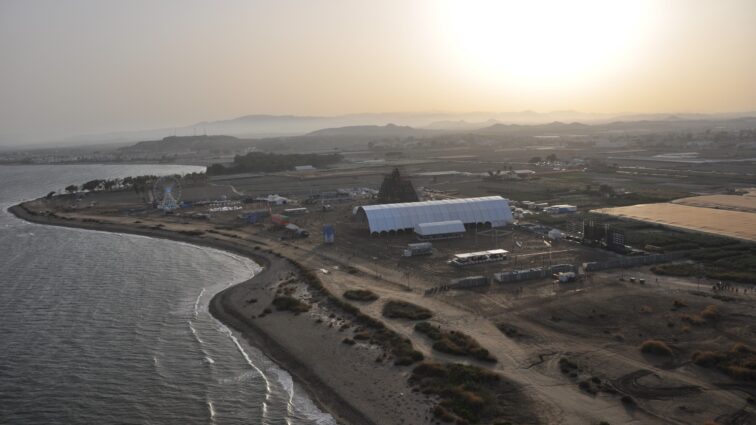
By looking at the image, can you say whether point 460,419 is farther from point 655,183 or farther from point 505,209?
point 655,183

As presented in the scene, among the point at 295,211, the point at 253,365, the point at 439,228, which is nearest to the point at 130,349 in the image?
the point at 253,365

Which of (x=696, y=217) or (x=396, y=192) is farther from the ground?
(x=396, y=192)

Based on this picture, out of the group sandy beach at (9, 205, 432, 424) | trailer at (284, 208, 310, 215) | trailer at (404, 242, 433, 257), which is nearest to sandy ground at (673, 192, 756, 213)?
trailer at (404, 242, 433, 257)

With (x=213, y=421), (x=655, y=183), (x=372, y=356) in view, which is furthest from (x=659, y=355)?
(x=655, y=183)

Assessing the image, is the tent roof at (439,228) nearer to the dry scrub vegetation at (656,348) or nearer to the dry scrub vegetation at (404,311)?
the dry scrub vegetation at (404,311)

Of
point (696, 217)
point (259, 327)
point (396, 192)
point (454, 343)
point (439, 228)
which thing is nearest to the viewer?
point (454, 343)

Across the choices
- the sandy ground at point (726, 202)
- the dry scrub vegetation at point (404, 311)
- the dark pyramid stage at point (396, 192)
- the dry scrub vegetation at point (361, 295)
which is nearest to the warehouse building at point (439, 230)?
the dark pyramid stage at point (396, 192)

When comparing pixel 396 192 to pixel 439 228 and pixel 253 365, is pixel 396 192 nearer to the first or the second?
pixel 439 228
